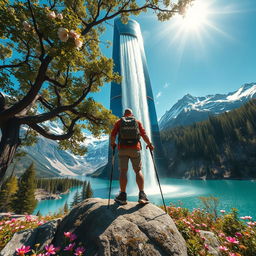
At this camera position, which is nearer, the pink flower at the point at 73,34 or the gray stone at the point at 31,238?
the gray stone at the point at 31,238

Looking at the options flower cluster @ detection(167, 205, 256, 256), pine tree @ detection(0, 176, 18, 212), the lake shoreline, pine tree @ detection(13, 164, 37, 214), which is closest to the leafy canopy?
flower cluster @ detection(167, 205, 256, 256)

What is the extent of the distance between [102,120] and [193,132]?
90.0m

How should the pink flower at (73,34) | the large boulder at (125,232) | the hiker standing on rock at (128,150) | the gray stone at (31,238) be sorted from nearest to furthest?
the large boulder at (125,232)
the gray stone at (31,238)
the pink flower at (73,34)
the hiker standing on rock at (128,150)

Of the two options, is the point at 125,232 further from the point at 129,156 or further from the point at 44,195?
the point at 44,195

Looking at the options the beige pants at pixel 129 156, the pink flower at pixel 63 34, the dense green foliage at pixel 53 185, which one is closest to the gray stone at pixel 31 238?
the beige pants at pixel 129 156

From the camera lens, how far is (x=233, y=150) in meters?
67.6

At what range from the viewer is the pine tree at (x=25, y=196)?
2856cm

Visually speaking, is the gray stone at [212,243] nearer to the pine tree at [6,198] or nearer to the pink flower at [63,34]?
the pink flower at [63,34]

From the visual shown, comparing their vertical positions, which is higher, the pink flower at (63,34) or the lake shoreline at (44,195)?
the pink flower at (63,34)

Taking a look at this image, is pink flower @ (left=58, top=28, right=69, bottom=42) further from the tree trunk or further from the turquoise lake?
the turquoise lake

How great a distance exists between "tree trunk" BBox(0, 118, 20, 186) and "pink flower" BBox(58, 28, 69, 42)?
3.90m

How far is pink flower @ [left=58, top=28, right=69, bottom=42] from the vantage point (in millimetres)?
3427

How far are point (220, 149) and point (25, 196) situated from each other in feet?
281

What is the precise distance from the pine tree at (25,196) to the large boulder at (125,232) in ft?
116
